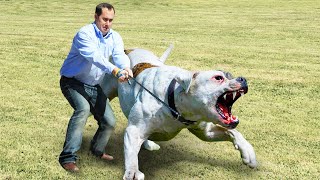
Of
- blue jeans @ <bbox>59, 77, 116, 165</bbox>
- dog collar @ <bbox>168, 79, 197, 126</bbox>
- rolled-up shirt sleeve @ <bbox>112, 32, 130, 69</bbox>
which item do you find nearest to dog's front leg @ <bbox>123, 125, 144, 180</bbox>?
dog collar @ <bbox>168, 79, 197, 126</bbox>

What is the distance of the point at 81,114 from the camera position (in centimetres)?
510

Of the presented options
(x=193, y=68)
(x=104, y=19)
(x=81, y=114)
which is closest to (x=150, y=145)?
(x=81, y=114)

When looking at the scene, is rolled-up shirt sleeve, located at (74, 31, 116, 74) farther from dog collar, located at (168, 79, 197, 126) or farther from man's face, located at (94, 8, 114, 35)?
dog collar, located at (168, 79, 197, 126)

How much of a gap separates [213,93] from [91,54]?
1434 millimetres

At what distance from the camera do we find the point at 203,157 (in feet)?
18.5

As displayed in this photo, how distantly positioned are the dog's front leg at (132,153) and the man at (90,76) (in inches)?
26.5

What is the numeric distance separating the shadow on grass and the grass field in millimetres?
11

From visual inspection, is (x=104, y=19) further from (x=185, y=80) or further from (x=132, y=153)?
(x=132, y=153)

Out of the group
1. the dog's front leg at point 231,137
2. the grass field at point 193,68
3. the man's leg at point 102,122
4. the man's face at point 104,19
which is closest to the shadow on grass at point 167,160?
the grass field at point 193,68

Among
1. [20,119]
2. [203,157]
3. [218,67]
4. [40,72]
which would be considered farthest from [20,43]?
[203,157]

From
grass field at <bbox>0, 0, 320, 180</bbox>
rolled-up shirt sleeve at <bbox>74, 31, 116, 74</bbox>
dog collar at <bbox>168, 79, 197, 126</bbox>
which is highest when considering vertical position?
rolled-up shirt sleeve at <bbox>74, 31, 116, 74</bbox>

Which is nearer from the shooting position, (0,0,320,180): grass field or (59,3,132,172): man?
(59,3,132,172): man

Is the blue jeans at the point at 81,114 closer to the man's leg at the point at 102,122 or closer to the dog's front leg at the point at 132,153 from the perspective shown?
the man's leg at the point at 102,122

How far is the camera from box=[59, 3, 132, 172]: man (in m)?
4.97
